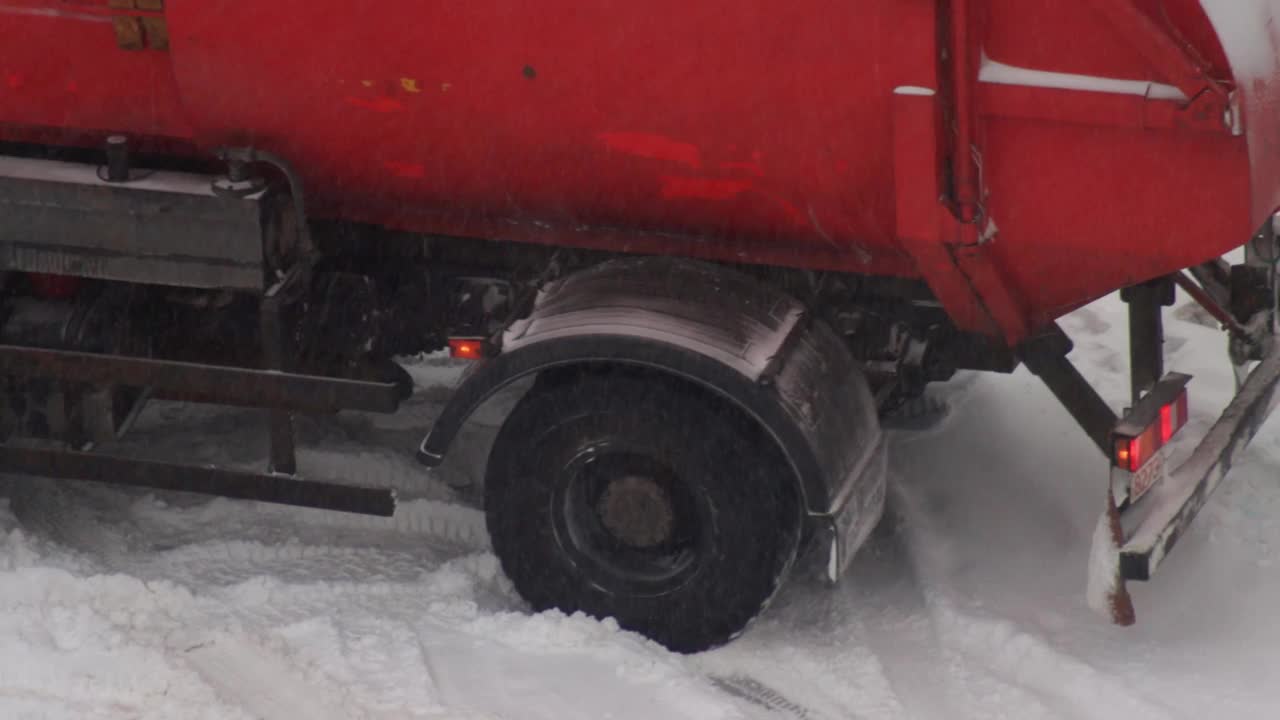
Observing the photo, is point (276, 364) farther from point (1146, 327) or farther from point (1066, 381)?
point (1146, 327)

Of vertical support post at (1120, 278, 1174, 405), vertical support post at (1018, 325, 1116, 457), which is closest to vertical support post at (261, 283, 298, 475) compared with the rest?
vertical support post at (1018, 325, 1116, 457)

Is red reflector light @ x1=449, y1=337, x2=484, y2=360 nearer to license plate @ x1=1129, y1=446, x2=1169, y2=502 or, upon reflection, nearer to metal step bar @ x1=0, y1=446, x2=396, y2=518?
metal step bar @ x1=0, y1=446, x2=396, y2=518

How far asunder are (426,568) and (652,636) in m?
0.75

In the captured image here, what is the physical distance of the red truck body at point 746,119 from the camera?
361 cm

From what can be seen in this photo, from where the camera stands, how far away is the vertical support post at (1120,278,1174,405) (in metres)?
4.51

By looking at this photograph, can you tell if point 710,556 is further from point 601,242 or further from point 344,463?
point 344,463

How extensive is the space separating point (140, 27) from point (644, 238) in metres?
1.45

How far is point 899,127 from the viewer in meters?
3.67

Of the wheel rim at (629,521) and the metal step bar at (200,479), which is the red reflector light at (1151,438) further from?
the metal step bar at (200,479)

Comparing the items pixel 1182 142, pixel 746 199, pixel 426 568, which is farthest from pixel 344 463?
pixel 1182 142

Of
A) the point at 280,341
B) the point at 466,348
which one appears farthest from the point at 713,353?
the point at 280,341

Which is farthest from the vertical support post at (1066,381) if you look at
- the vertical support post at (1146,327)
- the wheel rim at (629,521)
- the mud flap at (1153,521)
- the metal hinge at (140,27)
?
the metal hinge at (140,27)

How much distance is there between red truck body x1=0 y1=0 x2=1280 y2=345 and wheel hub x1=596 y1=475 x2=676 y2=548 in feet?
2.13

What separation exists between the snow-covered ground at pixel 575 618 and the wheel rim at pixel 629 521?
0.18 metres
